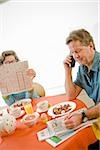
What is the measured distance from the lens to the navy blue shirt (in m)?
1.60

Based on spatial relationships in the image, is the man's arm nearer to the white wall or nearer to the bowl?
the bowl

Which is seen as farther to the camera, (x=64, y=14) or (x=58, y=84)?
(x=58, y=84)

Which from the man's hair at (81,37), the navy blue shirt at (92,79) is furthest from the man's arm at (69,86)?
the man's hair at (81,37)

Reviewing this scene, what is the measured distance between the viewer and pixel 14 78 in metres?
1.76

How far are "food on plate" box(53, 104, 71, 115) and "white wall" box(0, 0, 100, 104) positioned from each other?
1388 mm

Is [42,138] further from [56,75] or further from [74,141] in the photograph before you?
[56,75]

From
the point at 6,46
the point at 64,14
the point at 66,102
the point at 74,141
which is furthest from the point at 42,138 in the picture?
the point at 64,14

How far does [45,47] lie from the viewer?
2936 mm

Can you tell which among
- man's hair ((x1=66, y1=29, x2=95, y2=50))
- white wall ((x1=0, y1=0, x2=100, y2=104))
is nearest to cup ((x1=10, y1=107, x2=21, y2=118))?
man's hair ((x1=66, y1=29, x2=95, y2=50))

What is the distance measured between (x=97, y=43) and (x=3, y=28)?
47.2 inches

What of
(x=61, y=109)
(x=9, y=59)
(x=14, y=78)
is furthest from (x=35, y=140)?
(x=9, y=59)

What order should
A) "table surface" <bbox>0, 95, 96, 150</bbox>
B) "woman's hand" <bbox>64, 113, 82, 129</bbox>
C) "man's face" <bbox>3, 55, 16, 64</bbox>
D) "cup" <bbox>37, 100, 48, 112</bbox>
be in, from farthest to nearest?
"man's face" <bbox>3, 55, 16, 64</bbox>
"cup" <bbox>37, 100, 48, 112</bbox>
"woman's hand" <bbox>64, 113, 82, 129</bbox>
"table surface" <bbox>0, 95, 96, 150</bbox>

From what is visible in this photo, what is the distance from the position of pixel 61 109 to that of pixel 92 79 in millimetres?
305

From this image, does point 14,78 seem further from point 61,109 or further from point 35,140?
point 35,140
